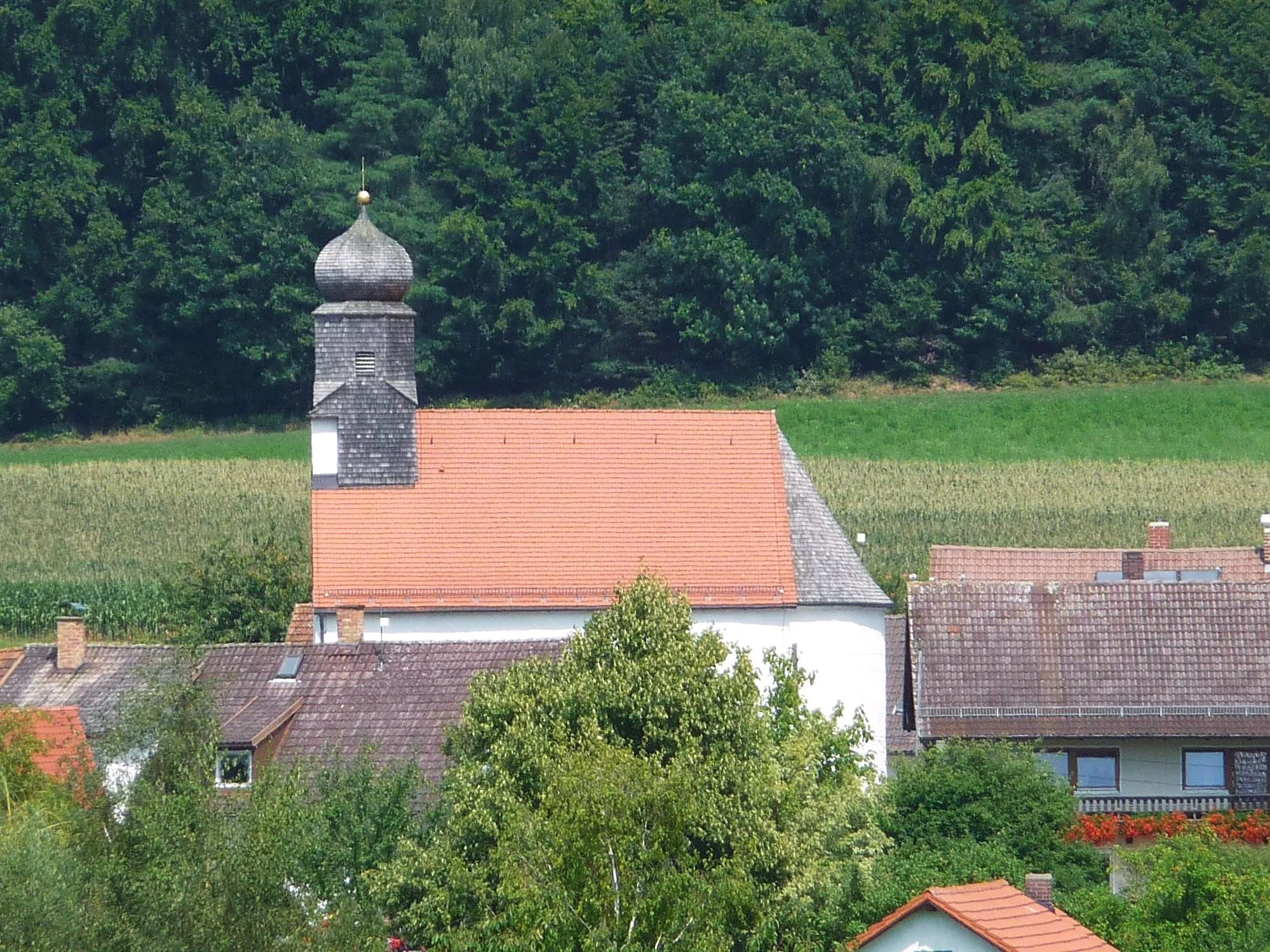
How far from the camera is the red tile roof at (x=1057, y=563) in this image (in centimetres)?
4634

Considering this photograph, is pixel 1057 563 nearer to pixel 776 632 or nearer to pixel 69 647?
pixel 776 632

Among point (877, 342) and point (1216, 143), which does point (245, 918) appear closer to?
point (877, 342)

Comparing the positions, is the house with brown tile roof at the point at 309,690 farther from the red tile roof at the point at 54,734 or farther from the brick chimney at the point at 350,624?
the brick chimney at the point at 350,624

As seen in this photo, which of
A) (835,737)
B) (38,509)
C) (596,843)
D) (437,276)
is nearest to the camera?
(596,843)

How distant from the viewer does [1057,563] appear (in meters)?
46.9

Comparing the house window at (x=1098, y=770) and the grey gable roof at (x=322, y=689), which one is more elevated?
the grey gable roof at (x=322, y=689)

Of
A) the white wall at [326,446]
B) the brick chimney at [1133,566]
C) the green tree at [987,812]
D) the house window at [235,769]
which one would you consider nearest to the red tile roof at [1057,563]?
the brick chimney at [1133,566]

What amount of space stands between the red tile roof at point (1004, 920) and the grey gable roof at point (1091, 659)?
11001 mm

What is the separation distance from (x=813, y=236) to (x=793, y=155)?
2.22 m

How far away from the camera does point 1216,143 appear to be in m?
81.1

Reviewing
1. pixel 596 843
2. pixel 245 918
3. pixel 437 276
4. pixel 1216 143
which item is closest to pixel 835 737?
pixel 596 843

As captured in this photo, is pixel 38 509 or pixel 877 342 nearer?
pixel 38 509

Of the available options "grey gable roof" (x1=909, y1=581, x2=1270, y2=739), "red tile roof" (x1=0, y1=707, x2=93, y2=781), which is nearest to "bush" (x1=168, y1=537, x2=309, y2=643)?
"red tile roof" (x1=0, y1=707, x2=93, y2=781)

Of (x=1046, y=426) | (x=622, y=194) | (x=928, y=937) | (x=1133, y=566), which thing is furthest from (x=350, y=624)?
(x=622, y=194)
